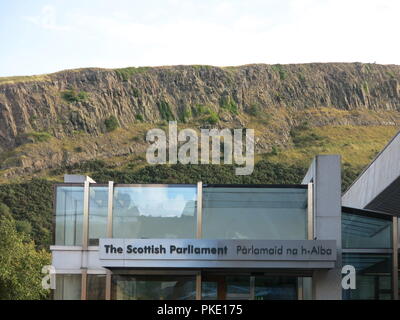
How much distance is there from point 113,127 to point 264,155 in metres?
26.2

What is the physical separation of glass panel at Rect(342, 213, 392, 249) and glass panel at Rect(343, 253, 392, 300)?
28cm

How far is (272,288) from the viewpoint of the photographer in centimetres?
2070

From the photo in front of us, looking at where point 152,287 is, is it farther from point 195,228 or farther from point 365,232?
point 365,232

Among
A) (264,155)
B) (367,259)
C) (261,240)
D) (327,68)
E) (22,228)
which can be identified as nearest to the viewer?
(261,240)

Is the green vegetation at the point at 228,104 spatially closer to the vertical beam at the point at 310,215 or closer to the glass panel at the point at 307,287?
the glass panel at the point at 307,287

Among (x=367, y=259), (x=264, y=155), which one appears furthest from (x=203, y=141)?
(x=367, y=259)

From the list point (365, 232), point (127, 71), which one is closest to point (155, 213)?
point (365, 232)

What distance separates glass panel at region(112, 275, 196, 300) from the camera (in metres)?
20.6

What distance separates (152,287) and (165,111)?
13113cm

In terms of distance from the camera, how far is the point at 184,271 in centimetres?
2059

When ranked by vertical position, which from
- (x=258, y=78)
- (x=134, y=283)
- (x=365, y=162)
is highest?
A: (x=258, y=78)

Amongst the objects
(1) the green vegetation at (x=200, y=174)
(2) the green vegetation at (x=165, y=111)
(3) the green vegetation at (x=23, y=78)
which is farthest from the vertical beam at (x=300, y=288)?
(3) the green vegetation at (x=23, y=78)

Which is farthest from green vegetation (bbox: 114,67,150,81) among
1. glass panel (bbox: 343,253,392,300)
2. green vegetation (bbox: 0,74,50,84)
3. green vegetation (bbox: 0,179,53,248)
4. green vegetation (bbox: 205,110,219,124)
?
glass panel (bbox: 343,253,392,300)

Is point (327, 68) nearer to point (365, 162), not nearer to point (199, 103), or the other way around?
point (199, 103)
